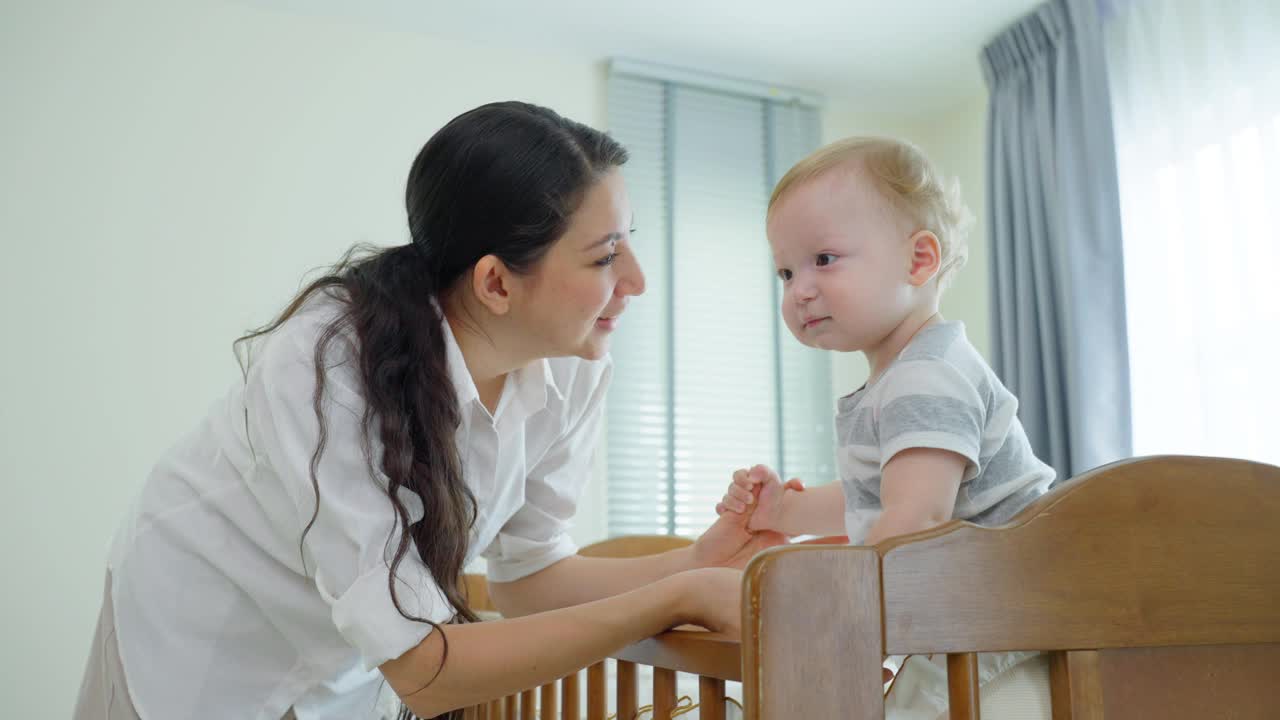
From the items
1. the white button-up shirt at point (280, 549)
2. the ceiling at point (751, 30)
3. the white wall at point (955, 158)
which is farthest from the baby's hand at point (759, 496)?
the white wall at point (955, 158)

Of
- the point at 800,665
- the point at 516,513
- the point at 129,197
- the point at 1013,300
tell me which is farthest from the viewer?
the point at 1013,300

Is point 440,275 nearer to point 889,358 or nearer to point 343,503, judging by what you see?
point 343,503

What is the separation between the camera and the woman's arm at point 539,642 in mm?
820

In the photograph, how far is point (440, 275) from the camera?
3.85 ft

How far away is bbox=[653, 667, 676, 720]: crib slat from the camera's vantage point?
81 cm

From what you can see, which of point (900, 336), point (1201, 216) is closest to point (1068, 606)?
point (900, 336)

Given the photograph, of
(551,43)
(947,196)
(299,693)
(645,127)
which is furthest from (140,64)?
(947,196)

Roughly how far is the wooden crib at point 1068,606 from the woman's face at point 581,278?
0.47 metres

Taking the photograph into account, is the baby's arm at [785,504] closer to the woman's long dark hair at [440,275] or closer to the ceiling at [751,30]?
the woman's long dark hair at [440,275]

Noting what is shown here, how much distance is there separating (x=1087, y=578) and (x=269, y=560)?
0.80 metres

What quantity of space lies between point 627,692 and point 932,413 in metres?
0.37

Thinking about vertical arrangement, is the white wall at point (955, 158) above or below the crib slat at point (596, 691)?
above

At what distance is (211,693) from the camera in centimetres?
105

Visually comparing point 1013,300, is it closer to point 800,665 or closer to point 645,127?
point 645,127
